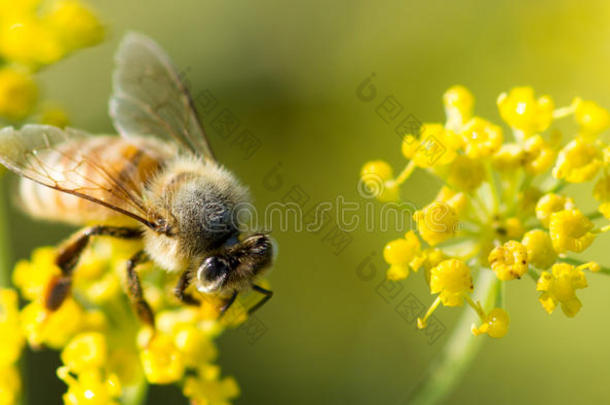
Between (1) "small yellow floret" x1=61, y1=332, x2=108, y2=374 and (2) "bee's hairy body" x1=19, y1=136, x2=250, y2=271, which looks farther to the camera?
(1) "small yellow floret" x1=61, y1=332, x2=108, y2=374

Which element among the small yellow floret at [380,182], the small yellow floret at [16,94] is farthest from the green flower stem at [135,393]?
the small yellow floret at [16,94]

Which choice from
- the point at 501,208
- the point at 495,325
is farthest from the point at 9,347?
the point at 501,208

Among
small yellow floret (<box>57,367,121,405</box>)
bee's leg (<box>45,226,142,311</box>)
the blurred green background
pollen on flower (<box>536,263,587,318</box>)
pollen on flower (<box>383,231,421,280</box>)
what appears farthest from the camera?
the blurred green background

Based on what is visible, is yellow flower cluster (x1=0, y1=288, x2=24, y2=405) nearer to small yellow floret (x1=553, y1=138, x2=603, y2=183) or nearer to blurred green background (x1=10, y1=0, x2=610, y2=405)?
blurred green background (x1=10, y1=0, x2=610, y2=405)

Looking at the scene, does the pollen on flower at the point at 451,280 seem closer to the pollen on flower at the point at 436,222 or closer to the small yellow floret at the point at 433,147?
the pollen on flower at the point at 436,222

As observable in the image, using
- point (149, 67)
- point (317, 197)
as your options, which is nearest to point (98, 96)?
point (317, 197)

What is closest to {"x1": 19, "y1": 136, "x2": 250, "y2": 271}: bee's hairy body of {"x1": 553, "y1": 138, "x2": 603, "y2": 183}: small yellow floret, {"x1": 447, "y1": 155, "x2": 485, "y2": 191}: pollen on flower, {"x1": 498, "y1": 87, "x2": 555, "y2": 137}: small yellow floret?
{"x1": 447, "y1": 155, "x2": 485, "y2": 191}: pollen on flower

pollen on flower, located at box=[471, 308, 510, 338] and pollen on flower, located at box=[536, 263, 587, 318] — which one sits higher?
pollen on flower, located at box=[471, 308, 510, 338]
